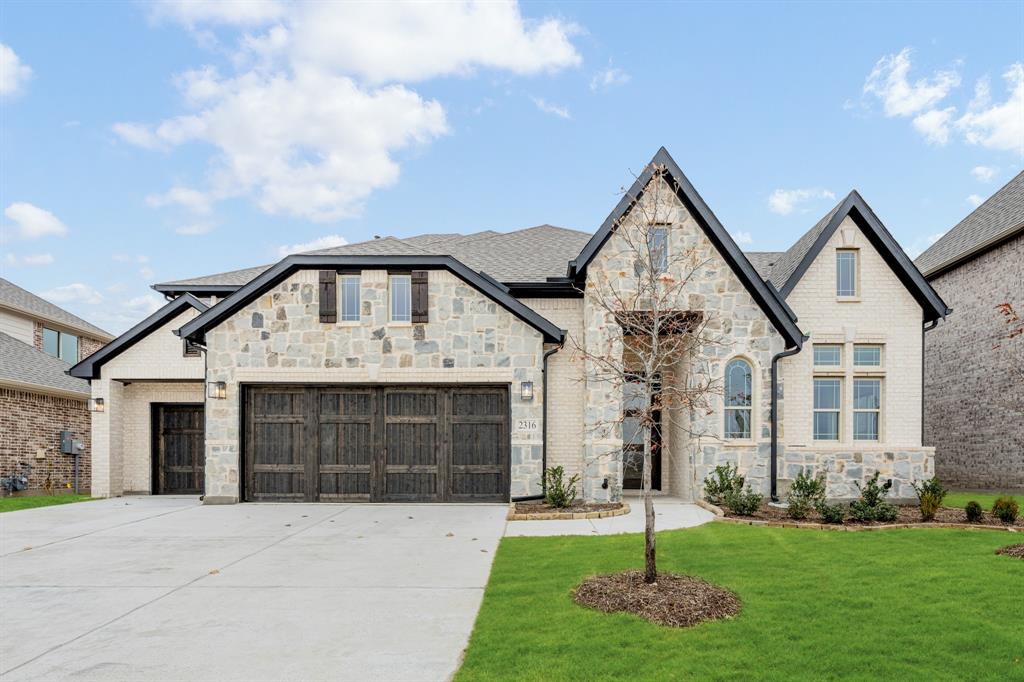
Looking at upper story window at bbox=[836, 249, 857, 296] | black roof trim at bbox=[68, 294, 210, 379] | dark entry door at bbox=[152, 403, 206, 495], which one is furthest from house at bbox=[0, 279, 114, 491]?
upper story window at bbox=[836, 249, 857, 296]

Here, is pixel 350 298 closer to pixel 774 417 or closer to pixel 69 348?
pixel 774 417

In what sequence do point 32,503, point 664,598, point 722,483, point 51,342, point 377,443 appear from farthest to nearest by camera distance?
point 51,342 < point 32,503 < point 377,443 < point 722,483 < point 664,598

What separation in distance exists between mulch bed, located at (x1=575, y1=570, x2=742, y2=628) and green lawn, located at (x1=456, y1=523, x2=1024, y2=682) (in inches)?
5.7

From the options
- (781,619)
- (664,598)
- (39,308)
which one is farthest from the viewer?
(39,308)

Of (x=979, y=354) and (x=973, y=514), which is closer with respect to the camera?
(x=973, y=514)

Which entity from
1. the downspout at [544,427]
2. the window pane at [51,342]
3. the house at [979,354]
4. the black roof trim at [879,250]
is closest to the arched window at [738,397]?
the black roof trim at [879,250]

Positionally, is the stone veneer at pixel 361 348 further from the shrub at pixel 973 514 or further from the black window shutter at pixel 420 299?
the shrub at pixel 973 514

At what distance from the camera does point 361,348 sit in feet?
43.7

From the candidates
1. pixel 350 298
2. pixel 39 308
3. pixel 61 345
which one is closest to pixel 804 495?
pixel 350 298

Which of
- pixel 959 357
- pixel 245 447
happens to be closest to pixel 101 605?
pixel 245 447

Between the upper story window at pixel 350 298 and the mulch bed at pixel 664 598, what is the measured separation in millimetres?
8763

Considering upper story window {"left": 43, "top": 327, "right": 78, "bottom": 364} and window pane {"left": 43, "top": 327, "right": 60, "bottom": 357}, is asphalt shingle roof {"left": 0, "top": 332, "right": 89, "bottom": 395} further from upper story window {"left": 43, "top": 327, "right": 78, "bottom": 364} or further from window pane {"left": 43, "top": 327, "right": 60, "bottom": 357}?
upper story window {"left": 43, "top": 327, "right": 78, "bottom": 364}

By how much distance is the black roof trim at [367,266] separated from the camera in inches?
516

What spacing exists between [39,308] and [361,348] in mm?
19669
